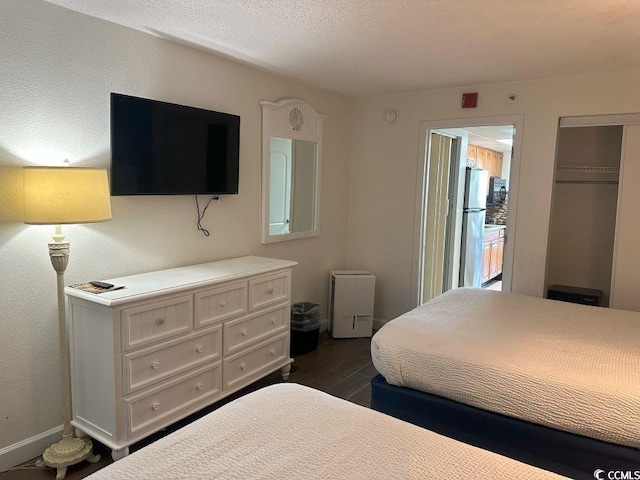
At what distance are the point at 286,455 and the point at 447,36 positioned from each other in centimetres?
243

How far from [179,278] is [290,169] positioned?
1.62m

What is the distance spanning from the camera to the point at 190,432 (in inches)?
55.7

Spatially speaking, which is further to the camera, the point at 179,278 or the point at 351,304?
the point at 351,304

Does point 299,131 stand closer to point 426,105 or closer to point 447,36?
point 426,105

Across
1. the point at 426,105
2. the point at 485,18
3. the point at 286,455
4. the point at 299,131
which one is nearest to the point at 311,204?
the point at 299,131

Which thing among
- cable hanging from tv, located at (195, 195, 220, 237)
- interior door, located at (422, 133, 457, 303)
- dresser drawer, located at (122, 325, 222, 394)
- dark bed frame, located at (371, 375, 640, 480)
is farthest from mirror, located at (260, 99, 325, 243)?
dark bed frame, located at (371, 375, 640, 480)

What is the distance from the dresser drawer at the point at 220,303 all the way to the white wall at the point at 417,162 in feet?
6.62

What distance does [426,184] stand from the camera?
4.38m

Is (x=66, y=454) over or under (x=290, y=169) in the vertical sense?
under

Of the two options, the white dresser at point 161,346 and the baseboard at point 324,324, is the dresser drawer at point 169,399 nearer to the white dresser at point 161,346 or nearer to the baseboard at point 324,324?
the white dresser at point 161,346

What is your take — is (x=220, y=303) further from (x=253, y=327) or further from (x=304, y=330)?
→ (x=304, y=330)

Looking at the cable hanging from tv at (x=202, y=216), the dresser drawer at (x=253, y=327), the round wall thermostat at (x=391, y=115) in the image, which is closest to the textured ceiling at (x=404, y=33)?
the round wall thermostat at (x=391, y=115)

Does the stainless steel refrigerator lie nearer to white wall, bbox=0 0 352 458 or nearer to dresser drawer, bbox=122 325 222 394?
white wall, bbox=0 0 352 458

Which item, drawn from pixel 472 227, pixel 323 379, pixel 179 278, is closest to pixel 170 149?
pixel 179 278
